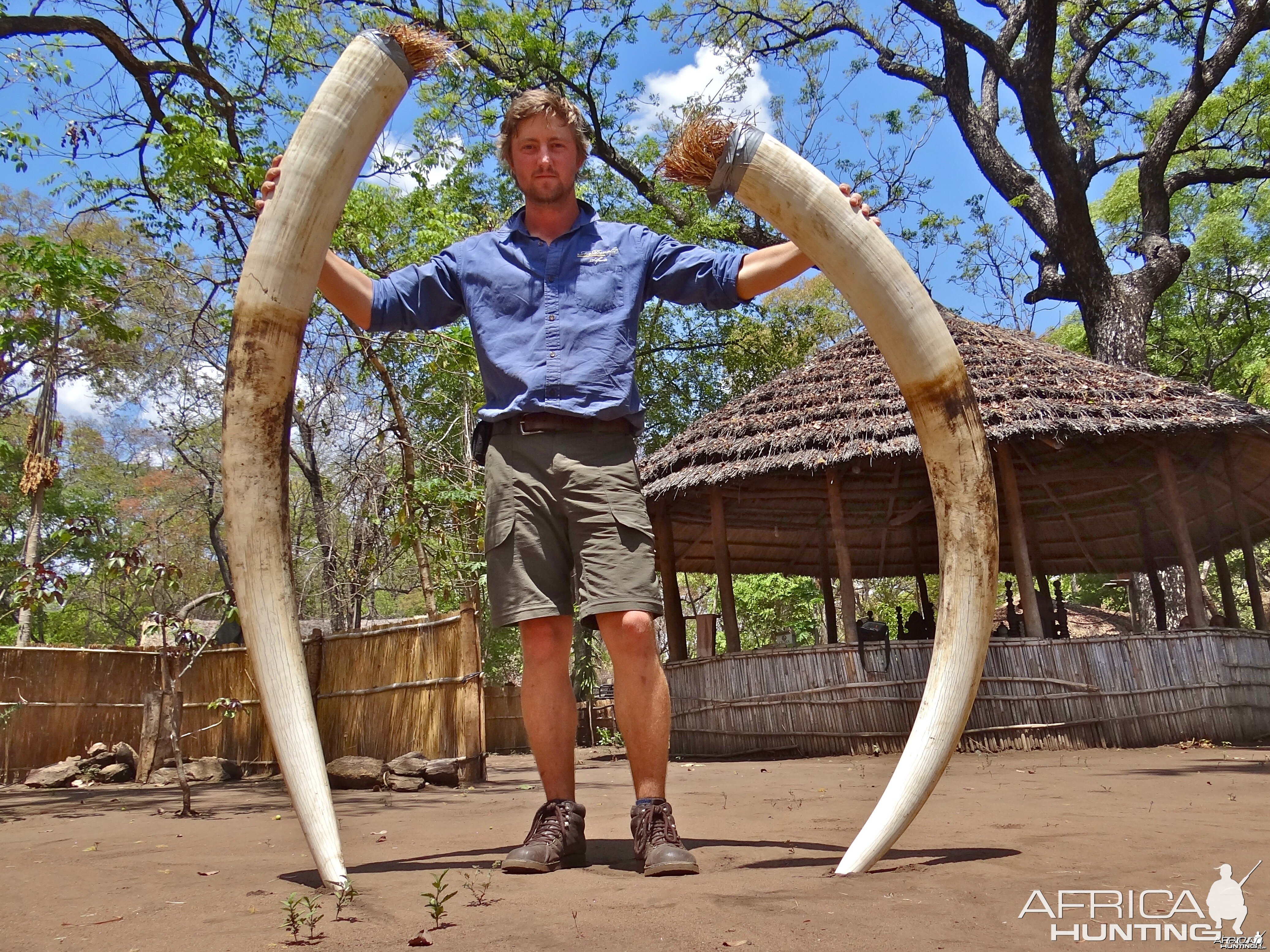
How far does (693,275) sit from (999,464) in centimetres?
597

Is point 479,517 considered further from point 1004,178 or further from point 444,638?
point 1004,178

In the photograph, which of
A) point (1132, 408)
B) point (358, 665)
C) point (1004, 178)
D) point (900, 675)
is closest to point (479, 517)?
point (358, 665)

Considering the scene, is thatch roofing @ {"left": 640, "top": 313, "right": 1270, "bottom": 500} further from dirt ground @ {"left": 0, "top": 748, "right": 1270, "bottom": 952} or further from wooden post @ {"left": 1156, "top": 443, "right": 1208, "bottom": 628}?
dirt ground @ {"left": 0, "top": 748, "right": 1270, "bottom": 952}

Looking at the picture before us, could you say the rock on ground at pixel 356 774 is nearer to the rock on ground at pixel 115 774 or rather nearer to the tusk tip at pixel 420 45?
the rock on ground at pixel 115 774

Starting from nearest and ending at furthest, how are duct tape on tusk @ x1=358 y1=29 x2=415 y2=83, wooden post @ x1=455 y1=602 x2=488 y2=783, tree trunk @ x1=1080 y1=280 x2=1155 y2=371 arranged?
1. duct tape on tusk @ x1=358 y1=29 x2=415 y2=83
2. wooden post @ x1=455 y1=602 x2=488 y2=783
3. tree trunk @ x1=1080 y1=280 x2=1155 y2=371

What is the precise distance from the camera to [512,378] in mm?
2178

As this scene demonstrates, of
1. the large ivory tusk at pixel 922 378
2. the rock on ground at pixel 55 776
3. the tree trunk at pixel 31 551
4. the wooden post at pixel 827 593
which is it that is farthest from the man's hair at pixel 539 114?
the tree trunk at pixel 31 551

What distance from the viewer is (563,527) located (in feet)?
7.23

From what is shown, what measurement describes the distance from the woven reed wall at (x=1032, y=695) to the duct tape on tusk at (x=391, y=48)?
5794mm

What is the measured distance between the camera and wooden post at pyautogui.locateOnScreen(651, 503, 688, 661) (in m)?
8.87

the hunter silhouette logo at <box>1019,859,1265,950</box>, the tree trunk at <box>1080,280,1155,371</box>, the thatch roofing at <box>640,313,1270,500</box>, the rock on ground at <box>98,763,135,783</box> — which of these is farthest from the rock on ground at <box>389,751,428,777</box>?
the tree trunk at <box>1080,280,1155,371</box>

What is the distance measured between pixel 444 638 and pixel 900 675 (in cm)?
334

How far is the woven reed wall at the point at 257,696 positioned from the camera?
6.30 metres

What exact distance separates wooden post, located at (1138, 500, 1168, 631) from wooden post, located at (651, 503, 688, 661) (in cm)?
515
